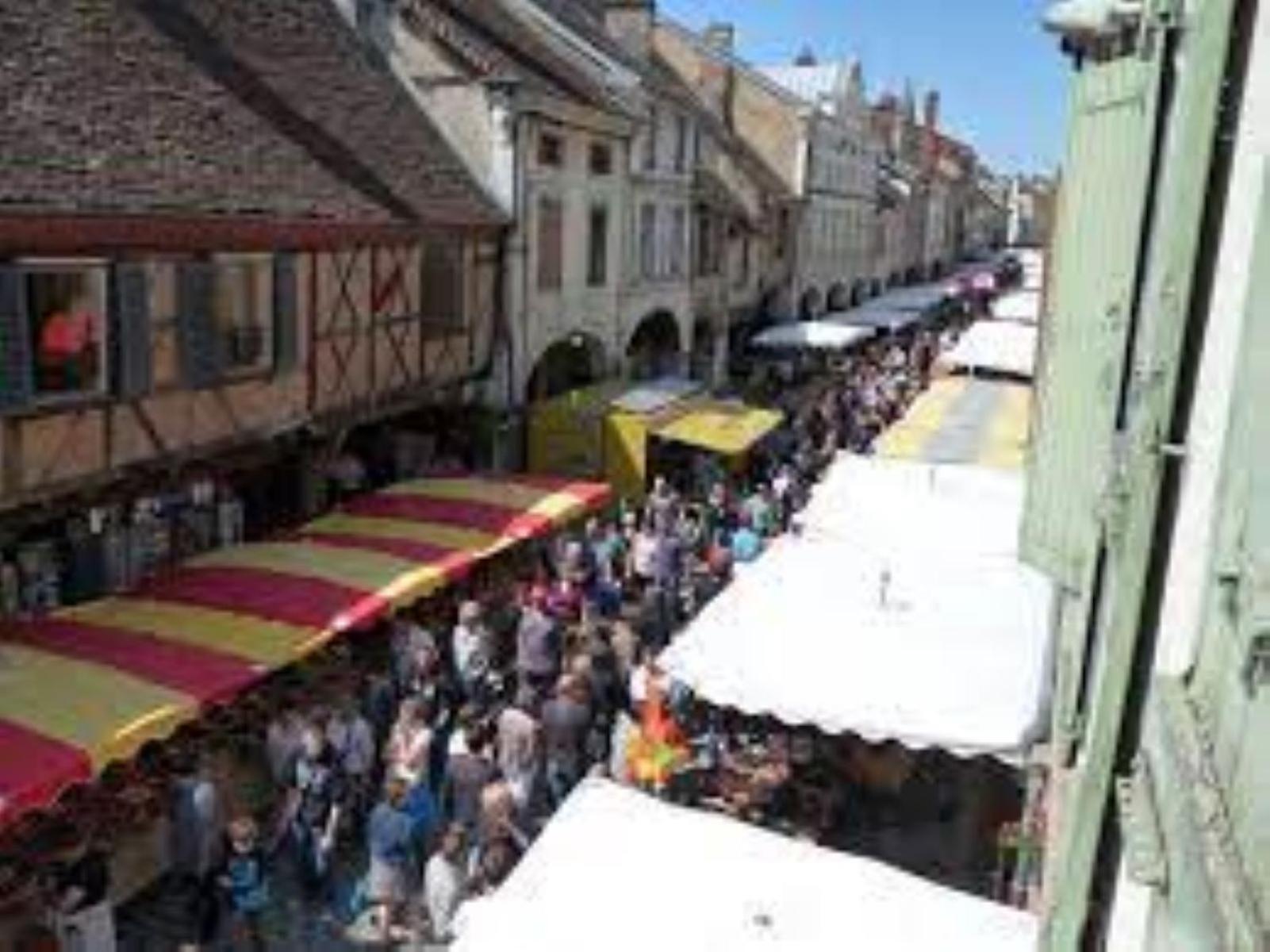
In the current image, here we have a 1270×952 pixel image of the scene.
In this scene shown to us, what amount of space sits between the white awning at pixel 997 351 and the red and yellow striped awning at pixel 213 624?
40.8 ft

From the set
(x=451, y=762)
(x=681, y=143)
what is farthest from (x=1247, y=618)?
(x=681, y=143)

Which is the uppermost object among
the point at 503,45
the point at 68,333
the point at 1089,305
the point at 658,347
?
the point at 503,45

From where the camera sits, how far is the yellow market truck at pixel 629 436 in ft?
68.8

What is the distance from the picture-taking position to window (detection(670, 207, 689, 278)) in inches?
1134

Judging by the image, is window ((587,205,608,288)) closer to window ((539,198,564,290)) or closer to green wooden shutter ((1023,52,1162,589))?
window ((539,198,564,290))

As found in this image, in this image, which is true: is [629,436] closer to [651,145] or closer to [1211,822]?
[651,145]

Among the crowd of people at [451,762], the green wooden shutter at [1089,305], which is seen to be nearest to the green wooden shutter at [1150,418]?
the green wooden shutter at [1089,305]

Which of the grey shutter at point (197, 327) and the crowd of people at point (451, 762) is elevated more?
the grey shutter at point (197, 327)

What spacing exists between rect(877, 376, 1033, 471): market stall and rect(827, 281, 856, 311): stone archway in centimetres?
2177

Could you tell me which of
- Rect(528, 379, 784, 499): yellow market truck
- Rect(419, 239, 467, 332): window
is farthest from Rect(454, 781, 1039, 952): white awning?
Rect(528, 379, 784, 499): yellow market truck

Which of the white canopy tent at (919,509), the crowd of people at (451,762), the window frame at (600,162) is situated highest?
the window frame at (600,162)

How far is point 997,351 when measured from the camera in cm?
2789

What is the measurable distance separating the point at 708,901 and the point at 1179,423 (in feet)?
14.1

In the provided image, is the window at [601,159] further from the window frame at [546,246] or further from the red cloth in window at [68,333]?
the red cloth in window at [68,333]
